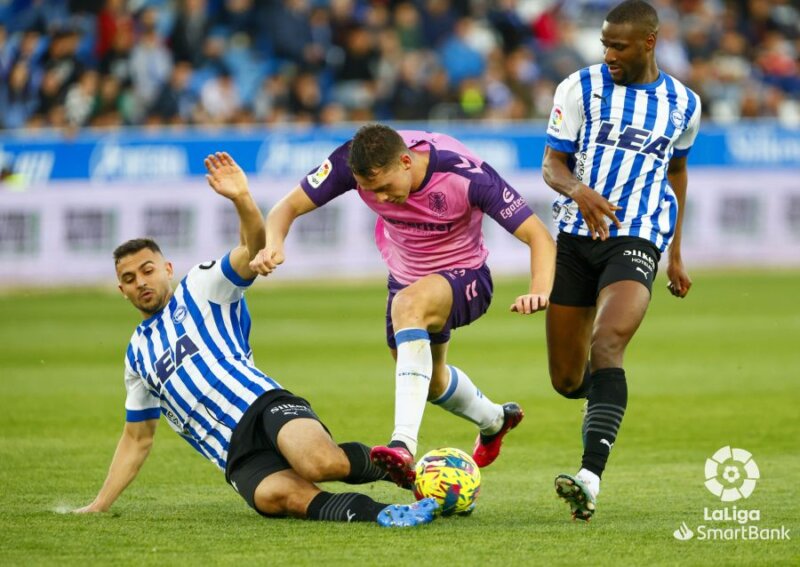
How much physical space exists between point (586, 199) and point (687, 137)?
0.83m

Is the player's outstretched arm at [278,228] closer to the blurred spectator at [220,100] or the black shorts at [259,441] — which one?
the black shorts at [259,441]

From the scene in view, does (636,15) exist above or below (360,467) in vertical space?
above

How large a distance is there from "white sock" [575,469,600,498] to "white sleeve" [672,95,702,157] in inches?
77.1

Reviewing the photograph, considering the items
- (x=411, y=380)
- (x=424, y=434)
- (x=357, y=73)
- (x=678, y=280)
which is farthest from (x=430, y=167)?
(x=357, y=73)

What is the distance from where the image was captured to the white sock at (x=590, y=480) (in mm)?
6148

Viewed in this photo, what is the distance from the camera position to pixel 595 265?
718 centimetres

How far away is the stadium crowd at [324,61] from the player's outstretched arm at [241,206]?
502 inches

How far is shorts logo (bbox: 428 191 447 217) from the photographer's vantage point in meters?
6.92

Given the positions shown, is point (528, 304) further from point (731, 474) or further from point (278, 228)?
point (731, 474)

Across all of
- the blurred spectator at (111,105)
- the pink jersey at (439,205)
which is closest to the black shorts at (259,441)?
the pink jersey at (439,205)

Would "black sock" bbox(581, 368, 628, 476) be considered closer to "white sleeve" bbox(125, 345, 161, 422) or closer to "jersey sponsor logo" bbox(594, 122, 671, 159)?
"jersey sponsor logo" bbox(594, 122, 671, 159)

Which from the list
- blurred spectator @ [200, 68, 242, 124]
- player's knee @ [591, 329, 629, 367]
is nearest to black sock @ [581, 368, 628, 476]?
player's knee @ [591, 329, 629, 367]

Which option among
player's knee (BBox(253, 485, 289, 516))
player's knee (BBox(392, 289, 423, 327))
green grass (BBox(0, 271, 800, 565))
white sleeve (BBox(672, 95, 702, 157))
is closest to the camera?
green grass (BBox(0, 271, 800, 565))

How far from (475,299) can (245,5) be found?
14.9 m
